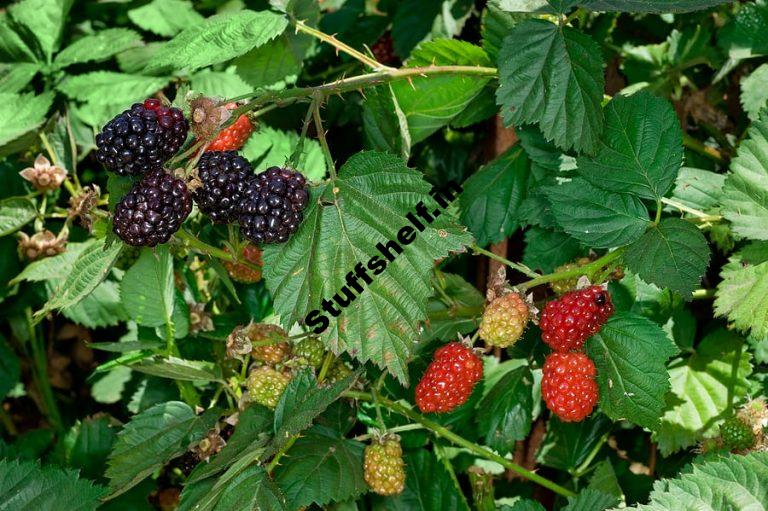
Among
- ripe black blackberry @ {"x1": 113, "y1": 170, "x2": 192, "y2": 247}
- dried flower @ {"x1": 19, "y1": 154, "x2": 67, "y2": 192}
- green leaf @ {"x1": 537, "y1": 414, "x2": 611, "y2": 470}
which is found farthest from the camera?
dried flower @ {"x1": 19, "y1": 154, "x2": 67, "y2": 192}

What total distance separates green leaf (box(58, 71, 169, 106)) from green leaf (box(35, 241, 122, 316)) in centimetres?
64

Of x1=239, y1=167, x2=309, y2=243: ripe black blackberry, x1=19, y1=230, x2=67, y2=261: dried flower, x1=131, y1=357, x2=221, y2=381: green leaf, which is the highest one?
x1=239, y1=167, x2=309, y2=243: ripe black blackberry

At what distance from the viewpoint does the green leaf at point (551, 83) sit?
1.36 m

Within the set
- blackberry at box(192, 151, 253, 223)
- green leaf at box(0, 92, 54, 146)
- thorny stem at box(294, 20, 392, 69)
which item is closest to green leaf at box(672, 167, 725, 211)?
thorny stem at box(294, 20, 392, 69)

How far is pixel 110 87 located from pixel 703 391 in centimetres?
151

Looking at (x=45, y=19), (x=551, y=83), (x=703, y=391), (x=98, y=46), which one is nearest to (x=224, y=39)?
(x=551, y=83)

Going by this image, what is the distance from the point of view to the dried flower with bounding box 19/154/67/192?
1.83 m

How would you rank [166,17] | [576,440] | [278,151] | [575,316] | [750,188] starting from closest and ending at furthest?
1. [575,316]
2. [750,188]
3. [576,440]
4. [278,151]
5. [166,17]

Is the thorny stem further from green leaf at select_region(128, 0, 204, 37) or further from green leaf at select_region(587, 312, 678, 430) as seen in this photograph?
green leaf at select_region(128, 0, 204, 37)

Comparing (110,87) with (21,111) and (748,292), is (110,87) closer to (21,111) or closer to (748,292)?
(21,111)

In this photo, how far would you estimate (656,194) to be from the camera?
4.66ft

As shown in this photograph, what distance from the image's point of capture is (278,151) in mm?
1819

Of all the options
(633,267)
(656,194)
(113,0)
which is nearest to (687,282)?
(633,267)

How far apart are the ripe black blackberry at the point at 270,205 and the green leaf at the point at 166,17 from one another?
1073 mm
